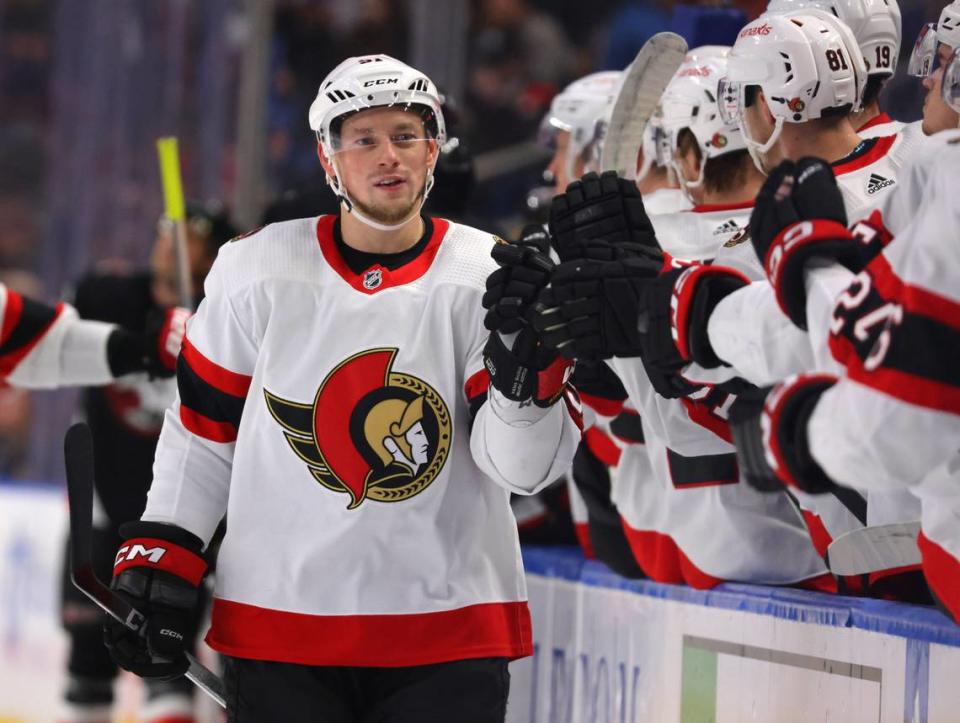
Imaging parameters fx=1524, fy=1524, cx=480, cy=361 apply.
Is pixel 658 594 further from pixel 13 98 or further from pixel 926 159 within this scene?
pixel 13 98

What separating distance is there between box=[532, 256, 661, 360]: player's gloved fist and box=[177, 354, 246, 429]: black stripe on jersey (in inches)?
21.8

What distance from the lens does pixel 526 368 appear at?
2.14 m

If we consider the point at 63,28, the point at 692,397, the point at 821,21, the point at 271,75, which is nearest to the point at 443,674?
the point at 692,397

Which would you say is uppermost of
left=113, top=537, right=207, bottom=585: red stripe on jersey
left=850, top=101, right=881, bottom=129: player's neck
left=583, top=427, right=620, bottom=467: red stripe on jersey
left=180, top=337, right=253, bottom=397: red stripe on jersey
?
left=850, top=101, right=881, bottom=129: player's neck

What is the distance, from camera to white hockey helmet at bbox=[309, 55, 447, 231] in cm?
235

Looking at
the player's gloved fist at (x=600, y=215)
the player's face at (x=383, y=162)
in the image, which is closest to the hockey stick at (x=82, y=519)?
the player's face at (x=383, y=162)

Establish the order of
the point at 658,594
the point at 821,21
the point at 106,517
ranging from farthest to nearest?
the point at 106,517 → the point at 658,594 → the point at 821,21

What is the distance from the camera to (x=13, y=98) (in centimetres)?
737

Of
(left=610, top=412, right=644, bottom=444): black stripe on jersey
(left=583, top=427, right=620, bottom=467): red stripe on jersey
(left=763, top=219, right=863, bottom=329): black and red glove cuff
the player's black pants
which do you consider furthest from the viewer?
(left=583, top=427, right=620, bottom=467): red stripe on jersey

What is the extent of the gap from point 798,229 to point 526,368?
0.51 meters

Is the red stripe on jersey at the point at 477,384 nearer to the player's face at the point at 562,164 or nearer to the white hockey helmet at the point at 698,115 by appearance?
the white hockey helmet at the point at 698,115

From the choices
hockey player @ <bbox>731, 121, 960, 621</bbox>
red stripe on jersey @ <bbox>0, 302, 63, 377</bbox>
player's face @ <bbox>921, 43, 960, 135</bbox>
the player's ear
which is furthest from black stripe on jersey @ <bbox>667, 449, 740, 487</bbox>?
red stripe on jersey @ <bbox>0, 302, 63, 377</bbox>

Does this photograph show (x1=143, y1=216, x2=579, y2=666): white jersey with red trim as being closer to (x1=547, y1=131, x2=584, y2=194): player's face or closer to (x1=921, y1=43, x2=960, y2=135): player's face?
(x1=921, y1=43, x2=960, y2=135): player's face

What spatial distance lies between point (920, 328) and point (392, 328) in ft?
3.01
